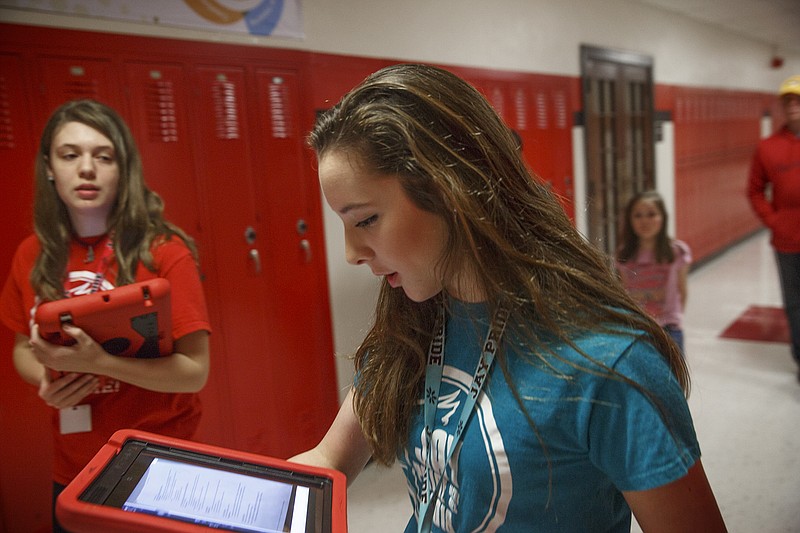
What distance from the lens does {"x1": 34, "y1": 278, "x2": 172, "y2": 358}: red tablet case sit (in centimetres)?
121

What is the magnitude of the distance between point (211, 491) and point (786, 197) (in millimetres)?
3646

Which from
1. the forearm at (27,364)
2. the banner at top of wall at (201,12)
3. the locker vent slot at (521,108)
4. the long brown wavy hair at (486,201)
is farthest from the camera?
the locker vent slot at (521,108)

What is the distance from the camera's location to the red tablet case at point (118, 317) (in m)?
1.21

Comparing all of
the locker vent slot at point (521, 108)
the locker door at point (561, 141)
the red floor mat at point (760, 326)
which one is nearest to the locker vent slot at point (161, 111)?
the locker vent slot at point (521, 108)

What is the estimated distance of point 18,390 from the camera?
2082mm

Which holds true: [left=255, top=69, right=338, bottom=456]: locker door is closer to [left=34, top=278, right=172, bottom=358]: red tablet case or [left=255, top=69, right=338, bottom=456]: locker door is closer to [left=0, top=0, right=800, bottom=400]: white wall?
[left=0, top=0, right=800, bottom=400]: white wall

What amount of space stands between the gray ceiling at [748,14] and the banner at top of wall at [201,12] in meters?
4.22

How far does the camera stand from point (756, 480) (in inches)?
102

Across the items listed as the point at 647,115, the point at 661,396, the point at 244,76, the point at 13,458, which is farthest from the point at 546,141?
the point at 661,396

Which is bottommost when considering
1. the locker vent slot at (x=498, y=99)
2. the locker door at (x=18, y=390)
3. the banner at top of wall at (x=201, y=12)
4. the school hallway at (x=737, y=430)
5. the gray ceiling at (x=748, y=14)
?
the school hallway at (x=737, y=430)

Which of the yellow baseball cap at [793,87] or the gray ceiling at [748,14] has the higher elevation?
the gray ceiling at [748,14]

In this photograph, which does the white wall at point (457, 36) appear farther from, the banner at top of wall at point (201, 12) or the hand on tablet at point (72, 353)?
the hand on tablet at point (72, 353)

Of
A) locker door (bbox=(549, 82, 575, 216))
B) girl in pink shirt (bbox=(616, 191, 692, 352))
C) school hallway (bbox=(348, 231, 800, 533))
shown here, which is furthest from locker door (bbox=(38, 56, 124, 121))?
locker door (bbox=(549, 82, 575, 216))

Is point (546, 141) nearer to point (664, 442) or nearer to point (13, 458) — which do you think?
point (13, 458)
